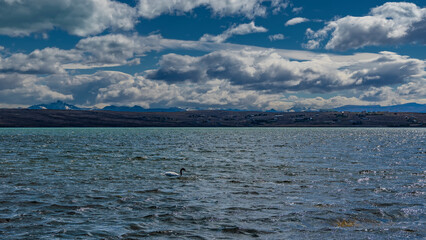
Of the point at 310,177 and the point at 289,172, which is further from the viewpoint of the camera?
the point at 289,172

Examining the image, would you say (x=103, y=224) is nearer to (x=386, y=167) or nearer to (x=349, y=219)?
(x=349, y=219)

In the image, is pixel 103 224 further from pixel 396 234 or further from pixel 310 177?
pixel 310 177

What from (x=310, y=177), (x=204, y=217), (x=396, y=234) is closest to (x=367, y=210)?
(x=396, y=234)

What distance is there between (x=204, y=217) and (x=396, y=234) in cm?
920

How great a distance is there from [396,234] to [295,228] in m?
4.45

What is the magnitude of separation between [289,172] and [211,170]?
8.21 metres

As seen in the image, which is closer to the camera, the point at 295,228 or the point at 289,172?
the point at 295,228

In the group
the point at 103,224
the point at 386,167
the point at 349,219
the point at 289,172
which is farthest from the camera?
the point at 386,167

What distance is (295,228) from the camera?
16688 millimetres

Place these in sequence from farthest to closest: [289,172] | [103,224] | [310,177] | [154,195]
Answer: [289,172], [310,177], [154,195], [103,224]

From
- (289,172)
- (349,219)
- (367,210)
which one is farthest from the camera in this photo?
(289,172)

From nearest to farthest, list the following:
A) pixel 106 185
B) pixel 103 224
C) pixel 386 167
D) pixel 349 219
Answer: pixel 103 224 < pixel 349 219 < pixel 106 185 < pixel 386 167

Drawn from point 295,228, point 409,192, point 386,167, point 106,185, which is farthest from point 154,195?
point 386,167

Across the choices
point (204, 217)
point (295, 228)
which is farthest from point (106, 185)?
point (295, 228)
